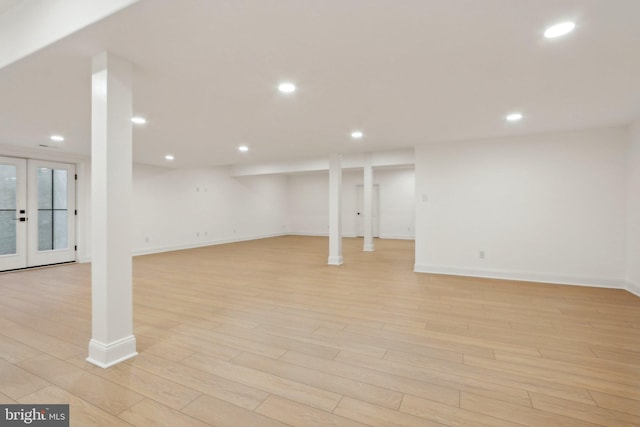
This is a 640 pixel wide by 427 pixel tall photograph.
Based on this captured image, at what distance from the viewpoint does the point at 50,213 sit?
591 cm

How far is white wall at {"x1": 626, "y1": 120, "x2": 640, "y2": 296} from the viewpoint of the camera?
12.7ft

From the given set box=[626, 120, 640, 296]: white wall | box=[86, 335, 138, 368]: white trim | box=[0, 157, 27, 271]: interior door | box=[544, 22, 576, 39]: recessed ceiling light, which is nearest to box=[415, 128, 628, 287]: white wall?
box=[626, 120, 640, 296]: white wall

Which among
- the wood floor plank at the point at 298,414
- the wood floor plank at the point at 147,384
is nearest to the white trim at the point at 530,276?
the wood floor plank at the point at 298,414

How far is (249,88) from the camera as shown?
2.82 metres

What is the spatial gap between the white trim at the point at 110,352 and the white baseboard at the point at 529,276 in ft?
14.7

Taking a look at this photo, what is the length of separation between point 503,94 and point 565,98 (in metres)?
0.74

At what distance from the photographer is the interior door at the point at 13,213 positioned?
17.3 feet

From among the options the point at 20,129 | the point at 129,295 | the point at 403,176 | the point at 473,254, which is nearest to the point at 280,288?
the point at 129,295

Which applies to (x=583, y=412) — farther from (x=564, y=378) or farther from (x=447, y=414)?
(x=447, y=414)

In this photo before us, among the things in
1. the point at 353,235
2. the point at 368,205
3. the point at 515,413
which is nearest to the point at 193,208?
the point at 368,205

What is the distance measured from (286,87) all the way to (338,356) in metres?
2.40

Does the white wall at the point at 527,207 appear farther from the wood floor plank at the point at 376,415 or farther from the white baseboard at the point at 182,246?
the white baseboard at the point at 182,246

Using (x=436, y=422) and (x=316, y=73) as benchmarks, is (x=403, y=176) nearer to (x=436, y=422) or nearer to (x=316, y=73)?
(x=316, y=73)
